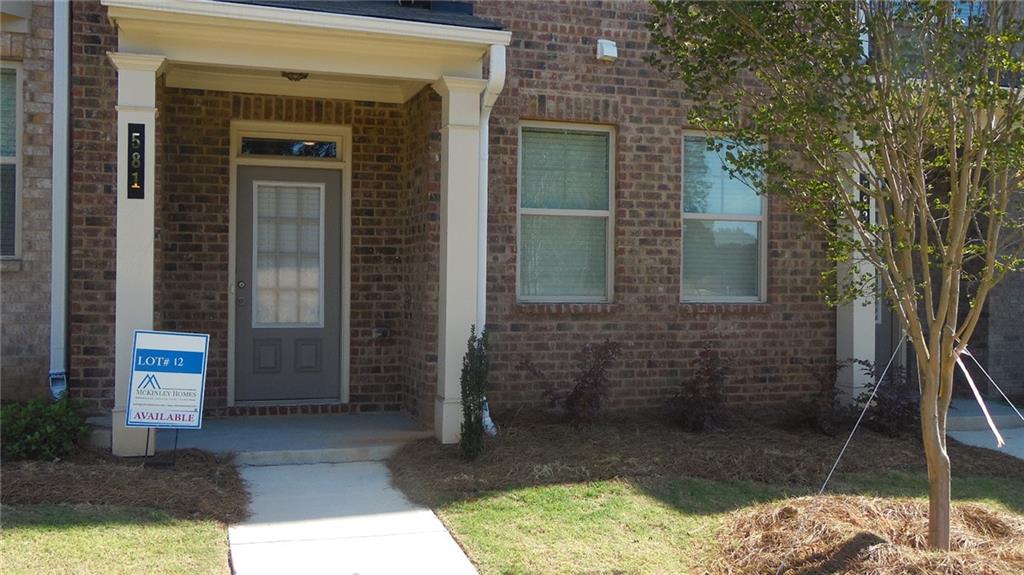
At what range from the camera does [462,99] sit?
24.3 feet

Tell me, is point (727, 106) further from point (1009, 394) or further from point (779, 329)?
point (1009, 394)

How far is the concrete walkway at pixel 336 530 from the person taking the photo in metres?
4.96

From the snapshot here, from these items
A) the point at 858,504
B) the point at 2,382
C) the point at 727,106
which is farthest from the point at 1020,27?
the point at 2,382

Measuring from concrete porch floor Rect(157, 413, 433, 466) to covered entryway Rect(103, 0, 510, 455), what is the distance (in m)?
0.22

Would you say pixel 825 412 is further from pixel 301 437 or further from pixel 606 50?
pixel 301 437

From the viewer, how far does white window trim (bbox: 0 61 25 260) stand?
7.21 meters

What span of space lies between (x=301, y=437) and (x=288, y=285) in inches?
64.4

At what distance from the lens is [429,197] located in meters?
7.72

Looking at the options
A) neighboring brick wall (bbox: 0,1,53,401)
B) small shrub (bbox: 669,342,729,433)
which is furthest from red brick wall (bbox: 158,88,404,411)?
small shrub (bbox: 669,342,729,433)

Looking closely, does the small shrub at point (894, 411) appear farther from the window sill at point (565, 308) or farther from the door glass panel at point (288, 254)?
the door glass panel at point (288, 254)

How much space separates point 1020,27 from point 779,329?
4.49 meters

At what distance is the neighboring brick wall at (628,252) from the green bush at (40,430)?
11.0 ft

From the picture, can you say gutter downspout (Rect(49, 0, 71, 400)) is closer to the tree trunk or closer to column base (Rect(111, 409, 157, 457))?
column base (Rect(111, 409, 157, 457))

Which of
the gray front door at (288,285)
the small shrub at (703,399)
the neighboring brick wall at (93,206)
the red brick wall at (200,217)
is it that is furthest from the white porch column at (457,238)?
the neighboring brick wall at (93,206)
